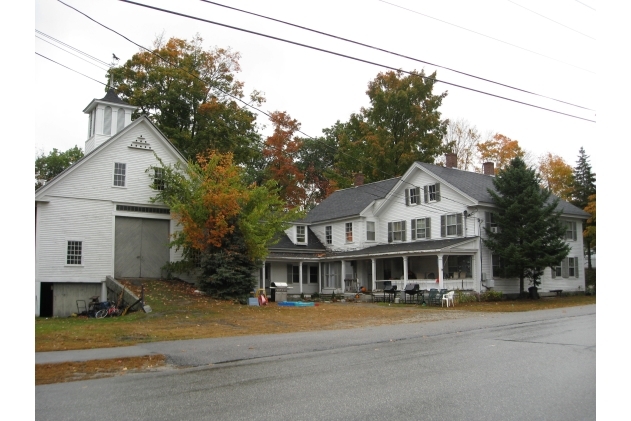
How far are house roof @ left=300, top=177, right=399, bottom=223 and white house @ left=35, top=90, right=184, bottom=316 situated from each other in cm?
1175

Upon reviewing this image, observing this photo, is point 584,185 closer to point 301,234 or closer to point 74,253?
point 301,234

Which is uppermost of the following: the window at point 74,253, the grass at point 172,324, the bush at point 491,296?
the window at point 74,253

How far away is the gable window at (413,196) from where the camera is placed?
1393 inches

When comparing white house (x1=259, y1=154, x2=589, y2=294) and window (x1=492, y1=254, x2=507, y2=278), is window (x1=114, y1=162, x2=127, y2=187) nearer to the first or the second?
white house (x1=259, y1=154, x2=589, y2=294)

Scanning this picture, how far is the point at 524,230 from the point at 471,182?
5.26 metres

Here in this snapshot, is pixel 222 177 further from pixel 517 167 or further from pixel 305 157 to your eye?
pixel 305 157

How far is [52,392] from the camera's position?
8.51 meters

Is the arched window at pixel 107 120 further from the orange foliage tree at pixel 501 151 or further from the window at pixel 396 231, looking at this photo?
the orange foliage tree at pixel 501 151

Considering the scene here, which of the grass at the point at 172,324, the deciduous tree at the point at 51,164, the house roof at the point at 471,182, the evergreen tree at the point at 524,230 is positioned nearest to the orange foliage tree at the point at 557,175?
the house roof at the point at 471,182

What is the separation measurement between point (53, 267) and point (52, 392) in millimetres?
18379

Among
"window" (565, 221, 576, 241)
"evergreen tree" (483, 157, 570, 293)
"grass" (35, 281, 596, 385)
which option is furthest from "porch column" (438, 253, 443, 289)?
"window" (565, 221, 576, 241)

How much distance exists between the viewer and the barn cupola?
29516 millimetres

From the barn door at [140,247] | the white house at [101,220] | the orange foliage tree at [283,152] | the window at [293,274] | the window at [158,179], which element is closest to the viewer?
the white house at [101,220]

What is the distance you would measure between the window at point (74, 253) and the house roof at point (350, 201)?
15105 mm
